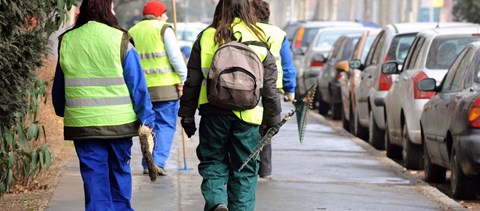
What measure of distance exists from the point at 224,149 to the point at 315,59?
16.4 metres

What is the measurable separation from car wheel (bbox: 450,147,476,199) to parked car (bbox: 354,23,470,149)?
504 centimetres

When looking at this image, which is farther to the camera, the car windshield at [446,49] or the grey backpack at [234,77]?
the car windshield at [446,49]

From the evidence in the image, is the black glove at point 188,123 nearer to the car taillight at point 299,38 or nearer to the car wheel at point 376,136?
the car wheel at point 376,136

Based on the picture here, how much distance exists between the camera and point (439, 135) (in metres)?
11.6

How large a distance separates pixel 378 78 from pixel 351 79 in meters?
3.11

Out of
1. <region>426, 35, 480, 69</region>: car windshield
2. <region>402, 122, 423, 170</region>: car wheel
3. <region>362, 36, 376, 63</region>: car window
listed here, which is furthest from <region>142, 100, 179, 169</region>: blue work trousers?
<region>362, 36, 376, 63</region>: car window

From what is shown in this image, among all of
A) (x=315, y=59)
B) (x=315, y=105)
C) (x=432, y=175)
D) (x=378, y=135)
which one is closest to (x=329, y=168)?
(x=432, y=175)

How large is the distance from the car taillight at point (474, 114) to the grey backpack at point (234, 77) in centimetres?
291

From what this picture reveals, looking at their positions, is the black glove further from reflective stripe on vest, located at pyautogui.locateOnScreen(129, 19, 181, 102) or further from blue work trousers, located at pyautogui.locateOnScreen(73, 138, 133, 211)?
reflective stripe on vest, located at pyautogui.locateOnScreen(129, 19, 181, 102)

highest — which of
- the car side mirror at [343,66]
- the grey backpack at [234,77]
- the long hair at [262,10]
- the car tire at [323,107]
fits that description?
the grey backpack at [234,77]

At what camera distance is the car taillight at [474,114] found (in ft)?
34.2

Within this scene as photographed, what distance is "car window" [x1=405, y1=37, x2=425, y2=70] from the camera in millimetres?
14656

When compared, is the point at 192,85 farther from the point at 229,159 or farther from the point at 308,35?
the point at 308,35

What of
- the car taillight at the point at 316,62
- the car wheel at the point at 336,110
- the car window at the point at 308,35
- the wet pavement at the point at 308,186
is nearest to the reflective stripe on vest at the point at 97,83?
the wet pavement at the point at 308,186
